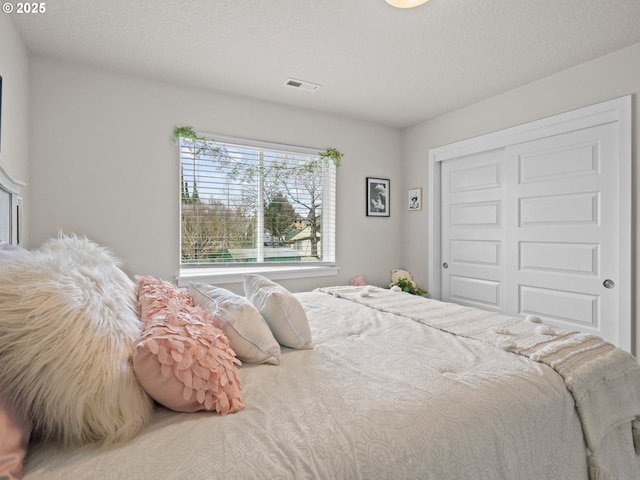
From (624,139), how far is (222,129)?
3170 mm

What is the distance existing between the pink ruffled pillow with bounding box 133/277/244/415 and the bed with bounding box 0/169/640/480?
0.05ft

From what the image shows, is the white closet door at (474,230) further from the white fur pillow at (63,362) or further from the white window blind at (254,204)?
the white fur pillow at (63,362)

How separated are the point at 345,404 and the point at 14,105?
259cm

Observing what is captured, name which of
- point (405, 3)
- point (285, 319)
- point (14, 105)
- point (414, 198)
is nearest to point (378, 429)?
point (285, 319)

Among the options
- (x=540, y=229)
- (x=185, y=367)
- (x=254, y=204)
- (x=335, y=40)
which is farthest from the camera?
(x=254, y=204)

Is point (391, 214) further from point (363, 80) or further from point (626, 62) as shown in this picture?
point (626, 62)

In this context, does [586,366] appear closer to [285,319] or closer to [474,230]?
[285,319]

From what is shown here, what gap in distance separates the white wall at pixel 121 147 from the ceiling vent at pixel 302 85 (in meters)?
0.48

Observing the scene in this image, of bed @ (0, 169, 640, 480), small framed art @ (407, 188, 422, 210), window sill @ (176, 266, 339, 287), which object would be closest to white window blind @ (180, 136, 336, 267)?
window sill @ (176, 266, 339, 287)

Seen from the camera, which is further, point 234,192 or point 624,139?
point 234,192

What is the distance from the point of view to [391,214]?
427cm

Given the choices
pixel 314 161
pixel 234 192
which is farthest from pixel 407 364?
pixel 314 161

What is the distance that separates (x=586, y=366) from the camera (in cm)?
130

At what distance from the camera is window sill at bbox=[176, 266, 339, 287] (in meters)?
3.04
